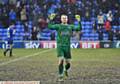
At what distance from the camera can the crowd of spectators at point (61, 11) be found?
40062 millimetres

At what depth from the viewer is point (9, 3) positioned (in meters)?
43.5

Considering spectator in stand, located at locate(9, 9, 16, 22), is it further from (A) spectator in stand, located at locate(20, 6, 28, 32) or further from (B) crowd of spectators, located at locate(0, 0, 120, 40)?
(A) spectator in stand, located at locate(20, 6, 28, 32)

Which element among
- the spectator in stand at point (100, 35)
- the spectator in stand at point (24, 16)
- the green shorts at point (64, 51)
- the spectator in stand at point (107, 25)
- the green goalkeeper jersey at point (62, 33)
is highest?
the green goalkeeper jersey at point (62, 33)

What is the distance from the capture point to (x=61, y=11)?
40500 mm

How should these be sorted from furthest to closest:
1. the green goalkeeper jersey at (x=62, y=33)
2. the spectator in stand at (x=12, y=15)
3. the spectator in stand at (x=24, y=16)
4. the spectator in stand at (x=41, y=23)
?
the spectator in stand at (x=12, y=15), the spectator in stand at (x=24, y=16), the spectator in stand at (x=41, y=23), the green goalkeeper jersey at (x=62, y=33)

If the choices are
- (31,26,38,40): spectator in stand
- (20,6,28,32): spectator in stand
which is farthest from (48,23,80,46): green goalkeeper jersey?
(20,6,28,32): spectator in stand

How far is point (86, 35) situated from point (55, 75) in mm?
24532

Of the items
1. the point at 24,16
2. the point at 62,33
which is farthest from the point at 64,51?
the point at 24,16

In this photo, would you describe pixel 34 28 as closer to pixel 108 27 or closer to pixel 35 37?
pixel 35 37

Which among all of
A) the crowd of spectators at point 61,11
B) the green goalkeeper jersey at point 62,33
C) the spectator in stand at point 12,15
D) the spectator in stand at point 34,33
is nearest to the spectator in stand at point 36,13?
the crowd of spectators at point 61,11

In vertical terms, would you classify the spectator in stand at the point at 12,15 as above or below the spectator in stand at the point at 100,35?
above

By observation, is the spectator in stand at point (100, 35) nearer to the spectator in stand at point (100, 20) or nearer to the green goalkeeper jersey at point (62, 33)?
the spectator in stand at point (100, 20)

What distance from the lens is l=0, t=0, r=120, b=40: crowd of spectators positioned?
131 feet

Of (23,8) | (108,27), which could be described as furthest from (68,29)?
(23,8)
